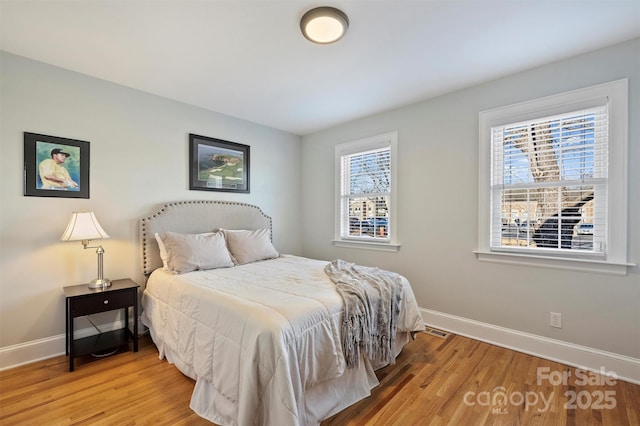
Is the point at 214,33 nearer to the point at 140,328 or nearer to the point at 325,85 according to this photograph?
the point at 325,85

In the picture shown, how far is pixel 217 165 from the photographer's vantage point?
140 inches

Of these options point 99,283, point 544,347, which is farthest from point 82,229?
point 544,347

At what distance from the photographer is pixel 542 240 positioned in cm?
249

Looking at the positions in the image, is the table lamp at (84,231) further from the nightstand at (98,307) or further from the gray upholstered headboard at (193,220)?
the gray upholstered headboard at (193,220)

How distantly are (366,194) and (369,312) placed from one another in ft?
6.67

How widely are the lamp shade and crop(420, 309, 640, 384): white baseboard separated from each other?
131 inches

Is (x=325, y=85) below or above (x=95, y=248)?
above

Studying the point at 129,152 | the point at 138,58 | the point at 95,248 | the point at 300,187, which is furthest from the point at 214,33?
the point at 300,187

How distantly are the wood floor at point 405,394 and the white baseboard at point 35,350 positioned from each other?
0.07m

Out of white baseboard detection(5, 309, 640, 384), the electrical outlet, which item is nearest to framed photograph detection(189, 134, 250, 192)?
white baseboard detection(5, 309, 640, 384)

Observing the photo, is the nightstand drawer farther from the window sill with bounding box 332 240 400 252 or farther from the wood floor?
the window sill with bounding box 332 240 400 252

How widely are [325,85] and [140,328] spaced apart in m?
3.05

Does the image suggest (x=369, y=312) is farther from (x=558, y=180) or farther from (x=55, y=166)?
(x=55, y=166)

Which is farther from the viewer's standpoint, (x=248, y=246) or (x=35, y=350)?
(x=248, y=246)
